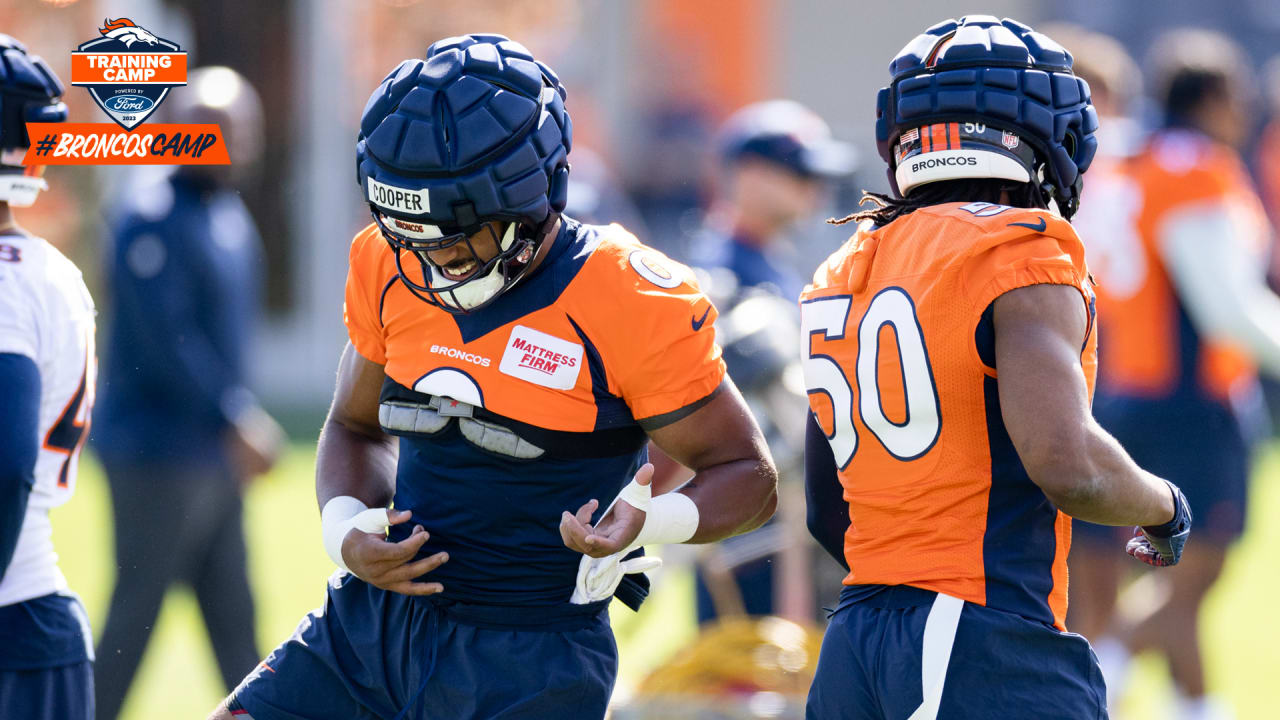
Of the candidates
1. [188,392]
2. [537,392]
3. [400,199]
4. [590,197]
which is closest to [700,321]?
[537,392]

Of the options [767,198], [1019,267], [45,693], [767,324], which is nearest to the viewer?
[1019,267]

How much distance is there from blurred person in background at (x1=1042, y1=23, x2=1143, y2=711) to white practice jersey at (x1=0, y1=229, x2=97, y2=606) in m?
4.19

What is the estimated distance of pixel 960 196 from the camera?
113 inches

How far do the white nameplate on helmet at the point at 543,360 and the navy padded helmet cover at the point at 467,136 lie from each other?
0.23 meters

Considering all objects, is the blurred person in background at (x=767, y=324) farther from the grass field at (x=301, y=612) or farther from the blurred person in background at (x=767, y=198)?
the grass field at (x=301, y=612)

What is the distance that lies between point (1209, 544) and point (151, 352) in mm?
4263

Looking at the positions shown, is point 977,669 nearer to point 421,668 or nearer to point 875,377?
point 875,377

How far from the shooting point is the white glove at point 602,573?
2926mm

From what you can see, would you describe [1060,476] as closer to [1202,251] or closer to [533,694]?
[533,694]

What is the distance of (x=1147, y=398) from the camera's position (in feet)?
20.3

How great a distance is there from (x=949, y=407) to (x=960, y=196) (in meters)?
0.44

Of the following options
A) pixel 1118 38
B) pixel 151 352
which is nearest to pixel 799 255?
pixel 1118 38

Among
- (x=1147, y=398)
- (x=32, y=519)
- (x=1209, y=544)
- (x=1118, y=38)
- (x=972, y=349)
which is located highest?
(x=1118, y=38)

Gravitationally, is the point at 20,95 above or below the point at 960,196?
above
